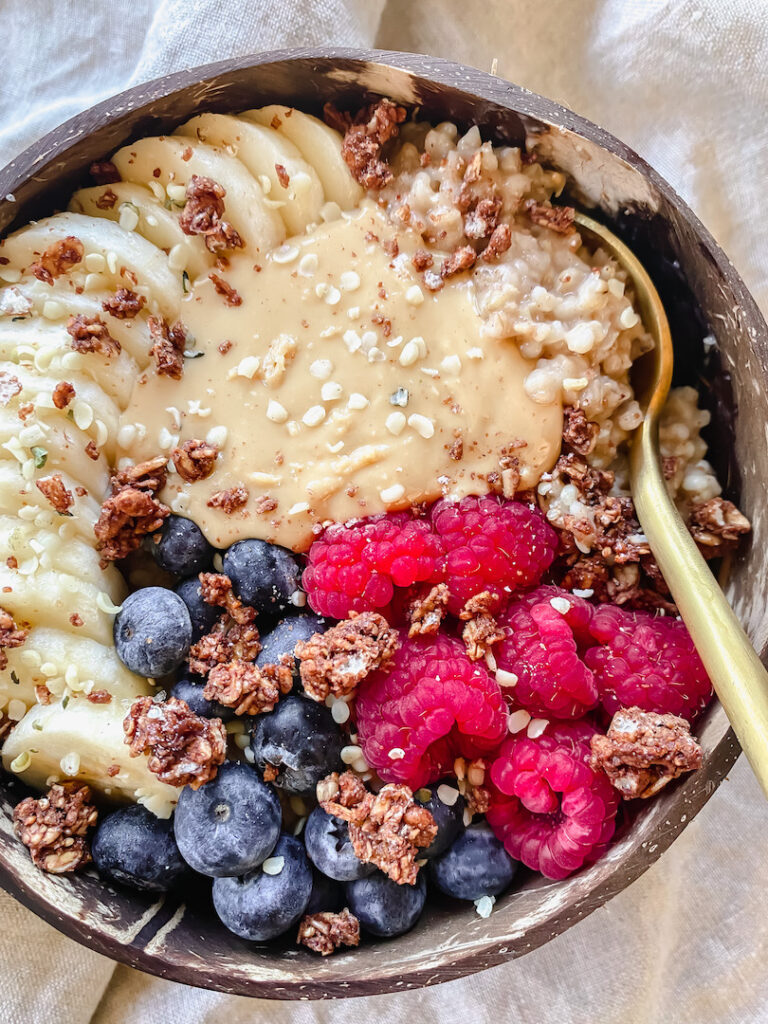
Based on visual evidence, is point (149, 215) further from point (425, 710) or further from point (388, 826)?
point (388, 826)

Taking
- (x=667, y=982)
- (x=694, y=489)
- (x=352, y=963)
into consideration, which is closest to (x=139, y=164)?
(x=694, y=489)

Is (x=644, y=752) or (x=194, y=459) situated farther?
(x=194, y=459)

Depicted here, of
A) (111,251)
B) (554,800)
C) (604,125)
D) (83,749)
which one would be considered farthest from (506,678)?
(604,125)

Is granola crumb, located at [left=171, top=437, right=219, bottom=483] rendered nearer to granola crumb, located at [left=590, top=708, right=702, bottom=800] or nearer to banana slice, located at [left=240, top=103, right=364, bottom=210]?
banana slice, located at [left=240, top=103, right=364, bottom=210]

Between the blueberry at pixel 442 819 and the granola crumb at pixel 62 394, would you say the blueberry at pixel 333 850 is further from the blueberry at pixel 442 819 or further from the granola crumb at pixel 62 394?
the granola crumb at pixel 62 394

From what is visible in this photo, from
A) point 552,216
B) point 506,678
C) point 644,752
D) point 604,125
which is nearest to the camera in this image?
point 644,752

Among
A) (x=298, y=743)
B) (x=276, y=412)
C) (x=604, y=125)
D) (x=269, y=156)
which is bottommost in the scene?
(x=298, y=743)
